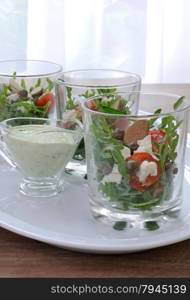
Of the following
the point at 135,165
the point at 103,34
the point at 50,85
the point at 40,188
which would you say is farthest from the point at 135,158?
the point at 103,34

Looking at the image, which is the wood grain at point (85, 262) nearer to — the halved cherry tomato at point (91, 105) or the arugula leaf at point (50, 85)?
the halved cherry tomato at point (91, 105)

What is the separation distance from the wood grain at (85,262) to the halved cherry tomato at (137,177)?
10cm

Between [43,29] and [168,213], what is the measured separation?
1.50 m

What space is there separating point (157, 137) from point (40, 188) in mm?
273

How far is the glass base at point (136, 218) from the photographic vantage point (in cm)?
90

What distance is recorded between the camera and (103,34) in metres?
2.41

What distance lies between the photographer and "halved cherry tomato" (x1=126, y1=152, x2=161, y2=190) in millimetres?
862

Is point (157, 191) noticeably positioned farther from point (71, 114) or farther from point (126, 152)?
point (71, 114)

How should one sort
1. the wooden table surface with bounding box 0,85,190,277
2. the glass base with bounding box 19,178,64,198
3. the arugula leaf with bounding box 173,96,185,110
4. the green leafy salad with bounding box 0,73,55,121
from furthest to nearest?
the green leafy salad with bounding box 0,73,55,121 < the glass base with bounding box 19,178,64,198 < the arugula leaf with bounding box 173,96,185,110 < the wooden table surface with bounding box 0,85,190,277

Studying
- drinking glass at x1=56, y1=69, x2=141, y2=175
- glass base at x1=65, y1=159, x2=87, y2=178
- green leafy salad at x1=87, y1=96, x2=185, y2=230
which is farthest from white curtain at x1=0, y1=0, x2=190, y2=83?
green leafy salad at x1=87, y1=96, x2=185, y2=230

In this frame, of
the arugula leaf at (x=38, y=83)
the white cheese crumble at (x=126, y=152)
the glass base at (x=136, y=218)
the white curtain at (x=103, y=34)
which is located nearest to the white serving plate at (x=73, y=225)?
the glass base at (x=136, y=218)

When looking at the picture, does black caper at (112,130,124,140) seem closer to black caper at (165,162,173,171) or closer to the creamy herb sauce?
black caper at (165,162,173,171)

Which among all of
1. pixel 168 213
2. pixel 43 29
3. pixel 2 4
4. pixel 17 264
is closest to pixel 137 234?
pixel 168 213

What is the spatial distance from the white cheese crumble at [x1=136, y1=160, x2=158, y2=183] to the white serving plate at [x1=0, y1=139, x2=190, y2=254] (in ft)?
0.28
